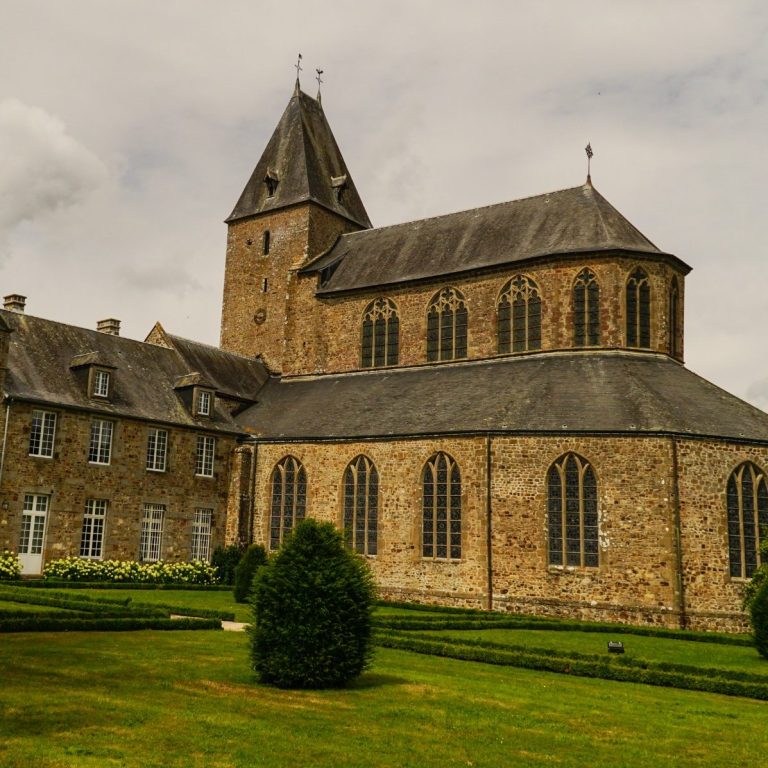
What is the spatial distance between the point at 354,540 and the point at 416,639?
1308 centimetres

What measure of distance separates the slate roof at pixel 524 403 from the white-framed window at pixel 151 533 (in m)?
5.22

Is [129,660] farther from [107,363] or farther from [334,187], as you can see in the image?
[334,187]

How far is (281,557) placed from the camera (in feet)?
42.4

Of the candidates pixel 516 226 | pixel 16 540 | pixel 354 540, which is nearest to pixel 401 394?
pixel 354 540

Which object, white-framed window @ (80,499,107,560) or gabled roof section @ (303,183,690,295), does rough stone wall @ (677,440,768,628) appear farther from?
white-framed window @ (80,499,107,560)

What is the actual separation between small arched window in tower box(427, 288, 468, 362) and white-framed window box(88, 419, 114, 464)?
13390 mm

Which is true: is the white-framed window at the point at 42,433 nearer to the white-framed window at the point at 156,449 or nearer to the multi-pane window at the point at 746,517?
the white-framed window at the point at 156,449

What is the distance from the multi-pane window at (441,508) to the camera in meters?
28.7

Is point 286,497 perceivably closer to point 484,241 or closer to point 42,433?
point 42,433

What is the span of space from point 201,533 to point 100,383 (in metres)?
7.40

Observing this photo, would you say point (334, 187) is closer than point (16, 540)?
No

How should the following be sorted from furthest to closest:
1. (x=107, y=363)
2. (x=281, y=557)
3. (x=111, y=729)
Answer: (x=107, y=363), (x=281, y=557), (x=111, y=729)

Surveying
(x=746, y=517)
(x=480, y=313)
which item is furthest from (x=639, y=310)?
(x=746, y=517)

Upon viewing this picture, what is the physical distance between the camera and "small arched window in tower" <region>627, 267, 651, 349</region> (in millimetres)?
31984
